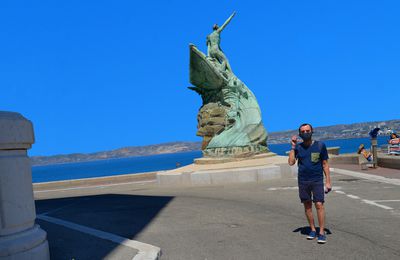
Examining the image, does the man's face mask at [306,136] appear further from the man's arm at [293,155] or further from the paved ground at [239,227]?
the paved ground at [239,227]

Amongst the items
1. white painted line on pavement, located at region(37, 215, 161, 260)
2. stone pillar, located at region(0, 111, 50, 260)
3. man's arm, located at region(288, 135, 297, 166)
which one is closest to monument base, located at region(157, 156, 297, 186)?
white painted line on pavement, located at region(37, 215, 161, 260)

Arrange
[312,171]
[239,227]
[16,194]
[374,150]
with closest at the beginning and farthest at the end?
[16,194], [312,171], [239,227], [374,150]

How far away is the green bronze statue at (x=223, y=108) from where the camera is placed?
18.6 m

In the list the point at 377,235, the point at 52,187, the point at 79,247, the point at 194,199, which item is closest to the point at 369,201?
the point at 377,235

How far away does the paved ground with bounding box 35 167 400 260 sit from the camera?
16.1 feet

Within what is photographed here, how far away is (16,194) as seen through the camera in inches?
154

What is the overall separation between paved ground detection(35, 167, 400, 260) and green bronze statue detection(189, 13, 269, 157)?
8227 millimetres

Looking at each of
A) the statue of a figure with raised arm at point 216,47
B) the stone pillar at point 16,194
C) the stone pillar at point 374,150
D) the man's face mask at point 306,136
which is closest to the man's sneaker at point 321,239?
the man's face mask at point 306,136

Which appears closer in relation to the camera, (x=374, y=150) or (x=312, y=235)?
(x=312, y=235)

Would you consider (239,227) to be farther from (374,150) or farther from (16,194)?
(374,150)

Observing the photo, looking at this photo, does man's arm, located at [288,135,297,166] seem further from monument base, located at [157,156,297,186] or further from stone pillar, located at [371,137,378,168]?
stone pillar, located at [371,137,378,168]

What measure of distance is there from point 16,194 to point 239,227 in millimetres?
3805

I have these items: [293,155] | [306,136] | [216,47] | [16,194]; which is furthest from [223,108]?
[16,194]

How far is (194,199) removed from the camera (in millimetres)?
10281
